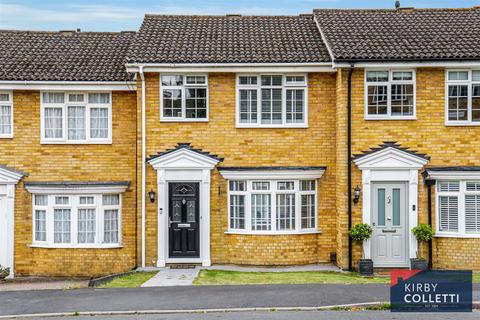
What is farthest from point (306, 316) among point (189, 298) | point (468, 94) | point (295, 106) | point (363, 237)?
point (468, 94)

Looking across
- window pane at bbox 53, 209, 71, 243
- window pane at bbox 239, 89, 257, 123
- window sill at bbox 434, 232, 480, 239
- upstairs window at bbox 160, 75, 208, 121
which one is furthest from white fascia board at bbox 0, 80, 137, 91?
window sill at bbox 434, 232, 480, 239

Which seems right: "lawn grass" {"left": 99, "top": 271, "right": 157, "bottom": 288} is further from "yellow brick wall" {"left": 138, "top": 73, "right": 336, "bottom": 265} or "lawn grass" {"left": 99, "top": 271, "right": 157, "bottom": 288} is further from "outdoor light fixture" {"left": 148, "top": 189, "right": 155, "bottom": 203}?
"outdoor light fixture" {"left": 148, "top": 189, "right": 155, "bottom": 203}

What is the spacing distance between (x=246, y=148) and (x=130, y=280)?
496cm

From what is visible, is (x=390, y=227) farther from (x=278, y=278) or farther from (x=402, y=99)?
(x=278, y=278)

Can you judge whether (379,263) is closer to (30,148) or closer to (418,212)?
(418,212)

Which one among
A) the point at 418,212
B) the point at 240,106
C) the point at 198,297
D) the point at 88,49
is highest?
the point at 88,49

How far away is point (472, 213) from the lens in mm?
20016

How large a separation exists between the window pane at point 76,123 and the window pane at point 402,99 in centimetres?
888

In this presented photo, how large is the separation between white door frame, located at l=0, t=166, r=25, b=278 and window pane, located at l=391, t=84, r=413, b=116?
1081 centimetres

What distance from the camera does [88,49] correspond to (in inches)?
925

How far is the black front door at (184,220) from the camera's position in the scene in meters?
21.0

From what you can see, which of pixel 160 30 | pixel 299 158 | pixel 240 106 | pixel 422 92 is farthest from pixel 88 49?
pixel 422 92

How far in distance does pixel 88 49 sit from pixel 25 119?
324 cm

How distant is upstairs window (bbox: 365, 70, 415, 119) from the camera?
20.3 metres
